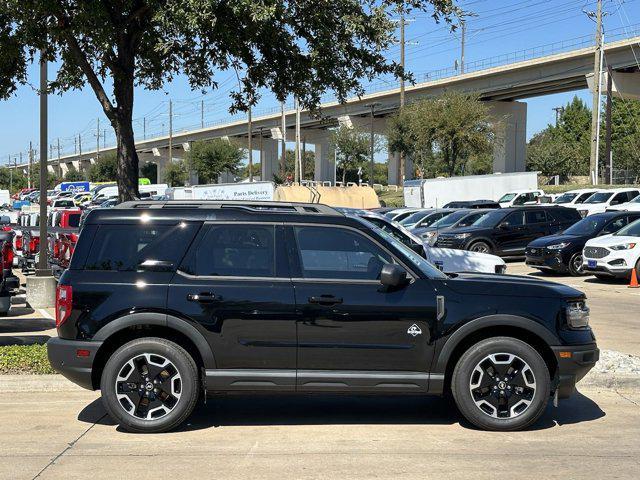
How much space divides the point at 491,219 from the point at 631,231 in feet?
21.3

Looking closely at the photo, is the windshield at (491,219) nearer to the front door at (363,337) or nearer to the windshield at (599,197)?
the windshield at (599,197)

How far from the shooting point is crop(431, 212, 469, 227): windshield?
1078 inches

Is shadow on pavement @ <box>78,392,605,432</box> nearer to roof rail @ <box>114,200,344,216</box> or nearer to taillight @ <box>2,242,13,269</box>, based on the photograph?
roof rail @ <box>114,200,344,216</box>

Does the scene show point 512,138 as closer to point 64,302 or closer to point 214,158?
point 214,158

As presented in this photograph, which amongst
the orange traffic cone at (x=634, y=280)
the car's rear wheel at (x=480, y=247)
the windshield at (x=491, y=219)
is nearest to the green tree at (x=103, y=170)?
the windshield at (x=491, y=219)

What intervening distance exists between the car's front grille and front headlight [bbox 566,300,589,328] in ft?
41.4

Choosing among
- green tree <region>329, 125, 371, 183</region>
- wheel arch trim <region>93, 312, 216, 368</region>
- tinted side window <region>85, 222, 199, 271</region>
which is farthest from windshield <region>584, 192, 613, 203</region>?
green tree <region>329, 125, 371, 183</region>

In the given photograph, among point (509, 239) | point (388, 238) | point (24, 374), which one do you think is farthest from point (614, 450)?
point (509, 239)

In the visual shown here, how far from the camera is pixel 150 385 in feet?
22.1

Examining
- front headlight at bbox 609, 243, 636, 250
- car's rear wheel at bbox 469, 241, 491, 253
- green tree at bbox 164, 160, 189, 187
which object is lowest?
car's rear wheel at bbox 469, 241, 491, 253

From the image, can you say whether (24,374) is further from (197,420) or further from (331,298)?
(331,298)

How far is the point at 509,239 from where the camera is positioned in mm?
25094

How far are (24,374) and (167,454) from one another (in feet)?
10.0

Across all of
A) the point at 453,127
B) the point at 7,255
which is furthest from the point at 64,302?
the point at 453,127
